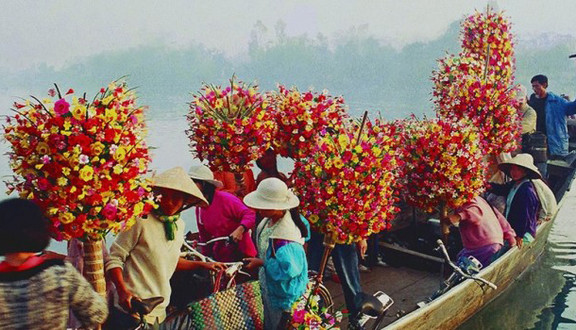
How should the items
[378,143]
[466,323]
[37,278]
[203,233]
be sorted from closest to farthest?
[37,278], [378,143], [203,233], [466,323]

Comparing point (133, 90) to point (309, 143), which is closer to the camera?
point (133, 90)

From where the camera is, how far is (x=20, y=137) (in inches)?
120

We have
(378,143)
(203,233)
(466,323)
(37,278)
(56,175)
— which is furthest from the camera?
(466,323)

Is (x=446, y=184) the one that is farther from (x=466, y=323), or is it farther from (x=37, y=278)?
(x=37, y=278)

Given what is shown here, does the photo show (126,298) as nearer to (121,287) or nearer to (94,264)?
(121,287)

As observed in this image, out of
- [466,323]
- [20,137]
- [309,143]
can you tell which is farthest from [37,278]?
[466,323]

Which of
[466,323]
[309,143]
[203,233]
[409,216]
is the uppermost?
[309,143]

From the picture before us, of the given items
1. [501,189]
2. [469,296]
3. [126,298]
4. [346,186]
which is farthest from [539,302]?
[126,298]

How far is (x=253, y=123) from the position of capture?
18.4ft

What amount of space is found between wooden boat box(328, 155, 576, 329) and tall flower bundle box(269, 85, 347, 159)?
5.35ft

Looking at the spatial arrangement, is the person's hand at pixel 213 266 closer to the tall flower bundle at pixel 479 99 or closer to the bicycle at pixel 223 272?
the bicycle at pixel 223 272

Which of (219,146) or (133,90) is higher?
(133,90)

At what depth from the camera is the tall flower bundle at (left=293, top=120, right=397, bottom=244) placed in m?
4.35

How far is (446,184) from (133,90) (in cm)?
Answer: 326
